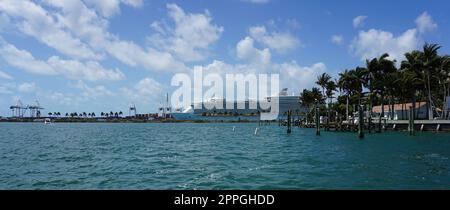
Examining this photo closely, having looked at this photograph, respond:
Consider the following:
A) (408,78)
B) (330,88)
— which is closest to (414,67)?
(408,78)

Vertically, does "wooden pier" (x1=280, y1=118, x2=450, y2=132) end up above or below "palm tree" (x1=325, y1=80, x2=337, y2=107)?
below

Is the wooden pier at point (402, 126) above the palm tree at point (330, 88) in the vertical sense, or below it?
below

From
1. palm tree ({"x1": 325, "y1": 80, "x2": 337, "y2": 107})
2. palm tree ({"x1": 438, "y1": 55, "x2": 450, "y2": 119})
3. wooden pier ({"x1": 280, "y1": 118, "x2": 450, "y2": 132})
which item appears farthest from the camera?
palm tree ({"x1": 325, "y1": 80, "x2": 337, "y2": 107})

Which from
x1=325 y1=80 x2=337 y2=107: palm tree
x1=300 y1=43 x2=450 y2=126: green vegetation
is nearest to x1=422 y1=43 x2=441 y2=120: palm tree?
x1=300 y1=43 x2=450 y2=126: green vegetation

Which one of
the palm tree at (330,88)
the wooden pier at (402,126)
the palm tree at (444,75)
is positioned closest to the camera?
the wooden pier at (402,126)

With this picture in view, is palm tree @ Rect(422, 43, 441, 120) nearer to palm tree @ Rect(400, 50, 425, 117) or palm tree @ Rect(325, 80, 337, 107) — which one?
palm tree @ Rect(400, 50, 425, 117)

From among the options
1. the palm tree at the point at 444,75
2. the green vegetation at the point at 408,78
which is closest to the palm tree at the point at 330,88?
the green vegetation at the point at 408,78

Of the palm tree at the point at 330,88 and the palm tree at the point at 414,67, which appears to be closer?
the palm tree at the point at 414,67

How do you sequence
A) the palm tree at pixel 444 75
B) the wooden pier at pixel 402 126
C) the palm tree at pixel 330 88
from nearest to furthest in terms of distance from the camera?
1. the wooden pier at pixel 402 126
2. the palm tree at pixel 444 75
3. the palm tree at pixel 330 88

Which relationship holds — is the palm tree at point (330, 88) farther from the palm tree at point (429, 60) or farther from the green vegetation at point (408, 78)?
the palm tree at point (429, 60)

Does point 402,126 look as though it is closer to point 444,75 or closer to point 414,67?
point 414,67
